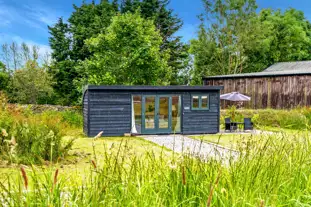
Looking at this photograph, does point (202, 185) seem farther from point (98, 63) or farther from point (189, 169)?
point (98, 63)

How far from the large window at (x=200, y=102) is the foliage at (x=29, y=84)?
1406 cm

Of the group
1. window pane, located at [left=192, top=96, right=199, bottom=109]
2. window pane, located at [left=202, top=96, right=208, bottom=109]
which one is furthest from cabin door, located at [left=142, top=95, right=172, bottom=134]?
window pane, located at [left=202, top=96, right=208, bottom=109]

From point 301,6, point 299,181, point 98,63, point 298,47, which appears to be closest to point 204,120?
point 98,63

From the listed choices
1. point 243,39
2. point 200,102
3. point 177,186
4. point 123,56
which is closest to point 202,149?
point 200,102

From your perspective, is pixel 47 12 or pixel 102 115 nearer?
pixel 102 115

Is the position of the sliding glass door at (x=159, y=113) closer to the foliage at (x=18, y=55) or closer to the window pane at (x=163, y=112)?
the window pane at (x=163, y=112)

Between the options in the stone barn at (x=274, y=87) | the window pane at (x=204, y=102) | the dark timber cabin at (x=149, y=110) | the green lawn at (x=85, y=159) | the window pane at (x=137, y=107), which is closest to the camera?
the green lawn at (x=85, y=159)

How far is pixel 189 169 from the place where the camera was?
2.90 meters

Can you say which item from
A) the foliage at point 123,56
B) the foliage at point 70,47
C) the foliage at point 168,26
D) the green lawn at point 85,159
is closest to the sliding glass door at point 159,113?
the green lawn at point 85,159

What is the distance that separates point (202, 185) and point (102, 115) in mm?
11627

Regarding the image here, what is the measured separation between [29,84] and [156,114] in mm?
13814

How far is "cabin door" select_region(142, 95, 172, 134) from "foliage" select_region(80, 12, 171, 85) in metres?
7.74

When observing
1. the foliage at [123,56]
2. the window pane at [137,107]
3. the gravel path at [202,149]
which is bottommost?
the gravel path at [202,149]

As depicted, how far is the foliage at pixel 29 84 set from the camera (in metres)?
24.1
